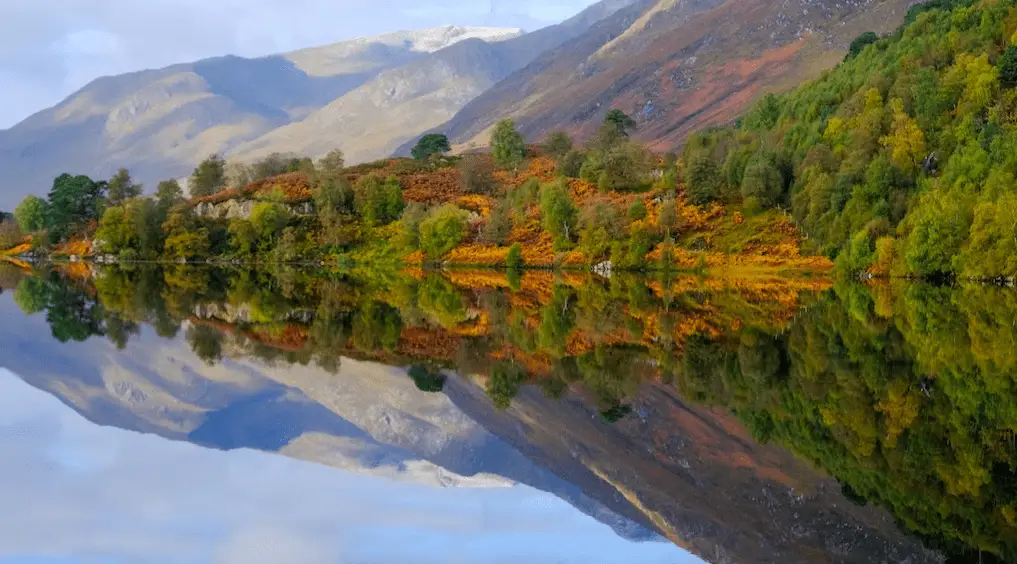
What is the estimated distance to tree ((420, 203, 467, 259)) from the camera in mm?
111938

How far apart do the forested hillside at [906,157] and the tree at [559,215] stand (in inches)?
509

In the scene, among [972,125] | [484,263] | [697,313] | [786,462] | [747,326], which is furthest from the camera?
[484,263]

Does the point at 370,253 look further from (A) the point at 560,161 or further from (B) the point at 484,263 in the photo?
(A) the point at 560,161

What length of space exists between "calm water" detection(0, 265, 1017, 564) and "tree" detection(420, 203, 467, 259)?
6912 centimetres

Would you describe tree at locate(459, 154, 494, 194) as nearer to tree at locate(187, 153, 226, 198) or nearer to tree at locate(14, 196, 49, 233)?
tree at locate(187, 153, 226, 198)

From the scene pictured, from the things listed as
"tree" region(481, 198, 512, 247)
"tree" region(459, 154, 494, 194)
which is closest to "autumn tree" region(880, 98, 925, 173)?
"tree" region(481, 198, 512, 247)

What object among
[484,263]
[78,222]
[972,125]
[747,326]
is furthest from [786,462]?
[78,222]

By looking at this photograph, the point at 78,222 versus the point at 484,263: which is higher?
the point at 78,222

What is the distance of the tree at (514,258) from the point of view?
104188 mm

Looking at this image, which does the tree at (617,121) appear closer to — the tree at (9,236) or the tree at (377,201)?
the tree at (377,201)

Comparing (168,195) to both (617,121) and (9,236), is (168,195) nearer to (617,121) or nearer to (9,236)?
(9,236)

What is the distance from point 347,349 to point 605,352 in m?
8.74

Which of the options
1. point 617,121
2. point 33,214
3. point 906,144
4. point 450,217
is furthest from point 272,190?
point 906,144

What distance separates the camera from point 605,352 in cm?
3325
